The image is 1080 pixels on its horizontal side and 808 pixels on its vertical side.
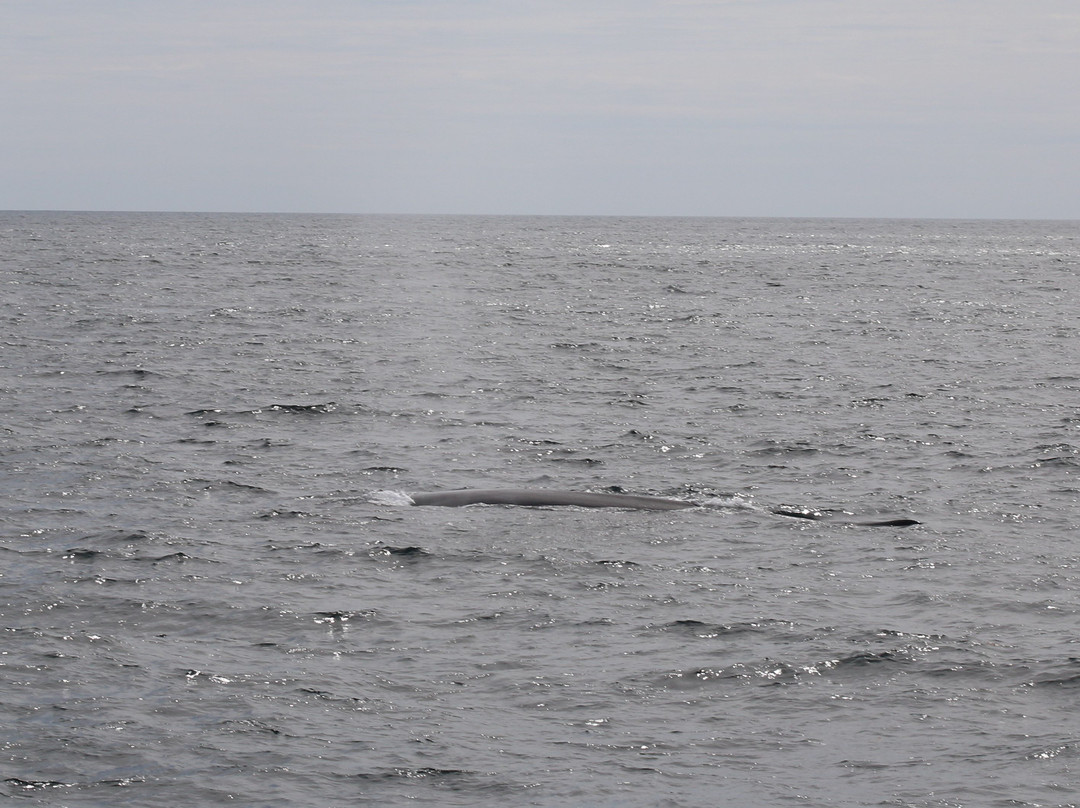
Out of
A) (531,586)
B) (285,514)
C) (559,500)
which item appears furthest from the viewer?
(559,500)

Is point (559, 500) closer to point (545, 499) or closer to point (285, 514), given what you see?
point (545, 499)

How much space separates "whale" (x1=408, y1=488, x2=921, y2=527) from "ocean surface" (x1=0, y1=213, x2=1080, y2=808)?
370mm

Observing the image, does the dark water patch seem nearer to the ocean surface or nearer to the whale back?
the ocean surface

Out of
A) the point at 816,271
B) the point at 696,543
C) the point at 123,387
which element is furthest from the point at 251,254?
the point at 696,543

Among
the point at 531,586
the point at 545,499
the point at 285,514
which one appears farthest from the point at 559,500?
the point at 531,586

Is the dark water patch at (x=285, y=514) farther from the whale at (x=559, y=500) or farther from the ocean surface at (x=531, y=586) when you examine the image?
the whale at (x=559, y=500)

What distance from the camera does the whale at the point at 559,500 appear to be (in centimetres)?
1894

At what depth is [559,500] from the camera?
19.0m

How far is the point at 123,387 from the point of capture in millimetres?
30875

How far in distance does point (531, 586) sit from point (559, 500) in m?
4.09

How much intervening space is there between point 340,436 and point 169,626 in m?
12.1

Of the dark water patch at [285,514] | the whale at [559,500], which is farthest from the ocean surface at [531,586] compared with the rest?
the whale at [559,500]

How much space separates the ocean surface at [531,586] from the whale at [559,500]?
1.22 feet

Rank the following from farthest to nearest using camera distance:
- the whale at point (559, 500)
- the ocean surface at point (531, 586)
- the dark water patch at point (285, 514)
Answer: the whale at point (559, 500)
the dark water patch at point (285, 514)
the ocean surface at point (531, 586)
